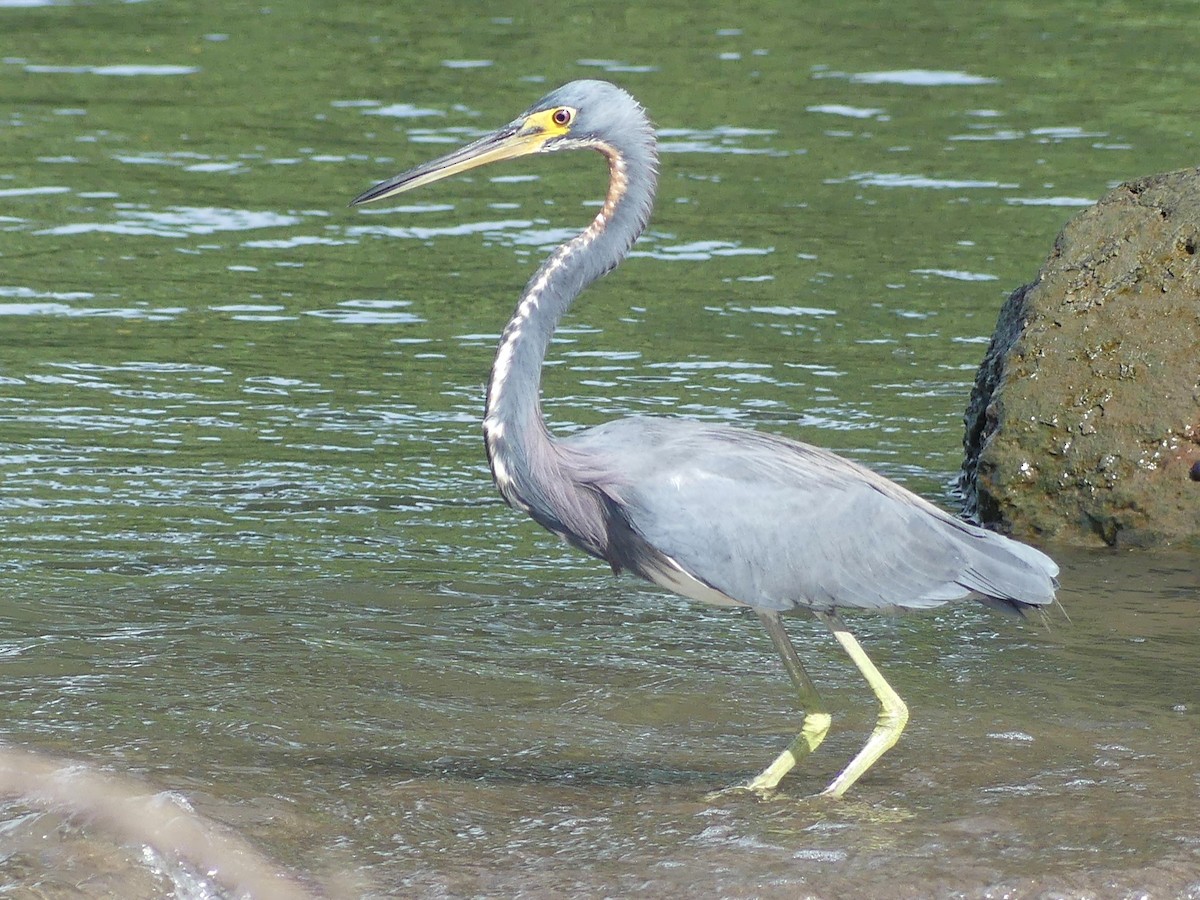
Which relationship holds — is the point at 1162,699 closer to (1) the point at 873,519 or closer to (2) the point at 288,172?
(1) the point at 873,519

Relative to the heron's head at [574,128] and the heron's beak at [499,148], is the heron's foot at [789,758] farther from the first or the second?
the heron's beak at [499,148]

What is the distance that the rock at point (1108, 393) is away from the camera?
838cm

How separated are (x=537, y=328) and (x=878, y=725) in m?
1.57

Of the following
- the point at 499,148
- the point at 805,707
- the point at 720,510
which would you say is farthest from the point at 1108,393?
the point at 499,148

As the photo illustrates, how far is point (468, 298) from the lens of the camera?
1198 centimetres

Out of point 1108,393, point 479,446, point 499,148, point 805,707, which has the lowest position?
point 479,446

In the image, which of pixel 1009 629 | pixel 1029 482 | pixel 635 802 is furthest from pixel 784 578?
pixel 1029 482

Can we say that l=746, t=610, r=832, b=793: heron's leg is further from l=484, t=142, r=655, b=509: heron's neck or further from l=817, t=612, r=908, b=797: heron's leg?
l=484, t=142, r=655, b=509: heron's neck

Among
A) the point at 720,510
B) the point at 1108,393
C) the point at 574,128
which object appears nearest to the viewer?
the point at 720,510

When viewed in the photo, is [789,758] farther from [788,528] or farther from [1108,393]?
[1108,393]

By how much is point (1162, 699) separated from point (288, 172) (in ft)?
30.7

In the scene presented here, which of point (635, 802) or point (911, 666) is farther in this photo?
point (911, 666)

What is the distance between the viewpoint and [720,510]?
5.84 meters


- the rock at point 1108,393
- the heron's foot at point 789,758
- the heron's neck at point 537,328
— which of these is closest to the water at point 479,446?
the heron's foot at point 789,758
